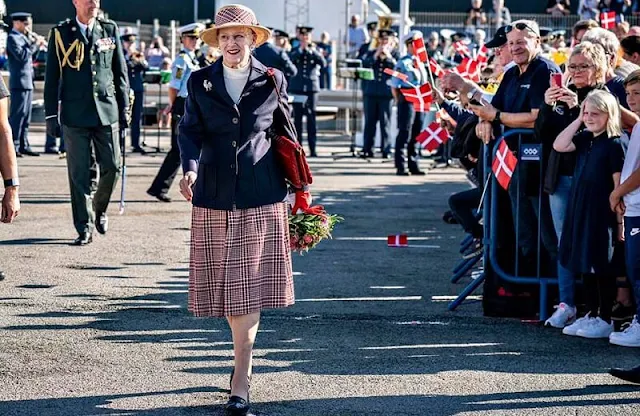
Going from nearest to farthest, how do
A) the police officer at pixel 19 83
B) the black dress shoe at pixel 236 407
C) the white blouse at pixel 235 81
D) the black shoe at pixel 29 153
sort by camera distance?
the black dress shoe at pixel 236 407
the white blouse at pixel 235 81
the police officer at pixel 19 83
the black shoe at pixel 29 153

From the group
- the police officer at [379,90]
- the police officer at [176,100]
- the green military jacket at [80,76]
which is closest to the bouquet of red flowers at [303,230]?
the green military jacket at [80,76]

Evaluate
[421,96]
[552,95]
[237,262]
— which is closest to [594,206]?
[552,95]

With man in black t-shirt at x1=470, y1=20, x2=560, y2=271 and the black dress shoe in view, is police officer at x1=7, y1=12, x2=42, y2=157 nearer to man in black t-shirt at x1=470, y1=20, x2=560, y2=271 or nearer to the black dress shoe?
man in black t-shirt at x1=470, y1=20, x2=560, y2=271

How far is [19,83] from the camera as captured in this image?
69.2ft

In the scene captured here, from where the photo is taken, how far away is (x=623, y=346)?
25.8 ft

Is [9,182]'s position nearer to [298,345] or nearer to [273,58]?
[298,345]

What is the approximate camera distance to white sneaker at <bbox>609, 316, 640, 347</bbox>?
308 inches

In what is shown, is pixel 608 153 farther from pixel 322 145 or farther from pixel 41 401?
pixel 322 145

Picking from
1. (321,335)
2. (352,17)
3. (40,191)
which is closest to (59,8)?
(352,17)

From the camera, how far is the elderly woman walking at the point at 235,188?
645cm

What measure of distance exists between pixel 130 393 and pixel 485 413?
5.68ft

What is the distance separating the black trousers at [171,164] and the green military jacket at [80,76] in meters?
2.95

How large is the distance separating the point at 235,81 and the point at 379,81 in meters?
15.2

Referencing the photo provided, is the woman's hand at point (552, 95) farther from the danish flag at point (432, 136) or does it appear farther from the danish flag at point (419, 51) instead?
the danish flag at point (432, 136)
